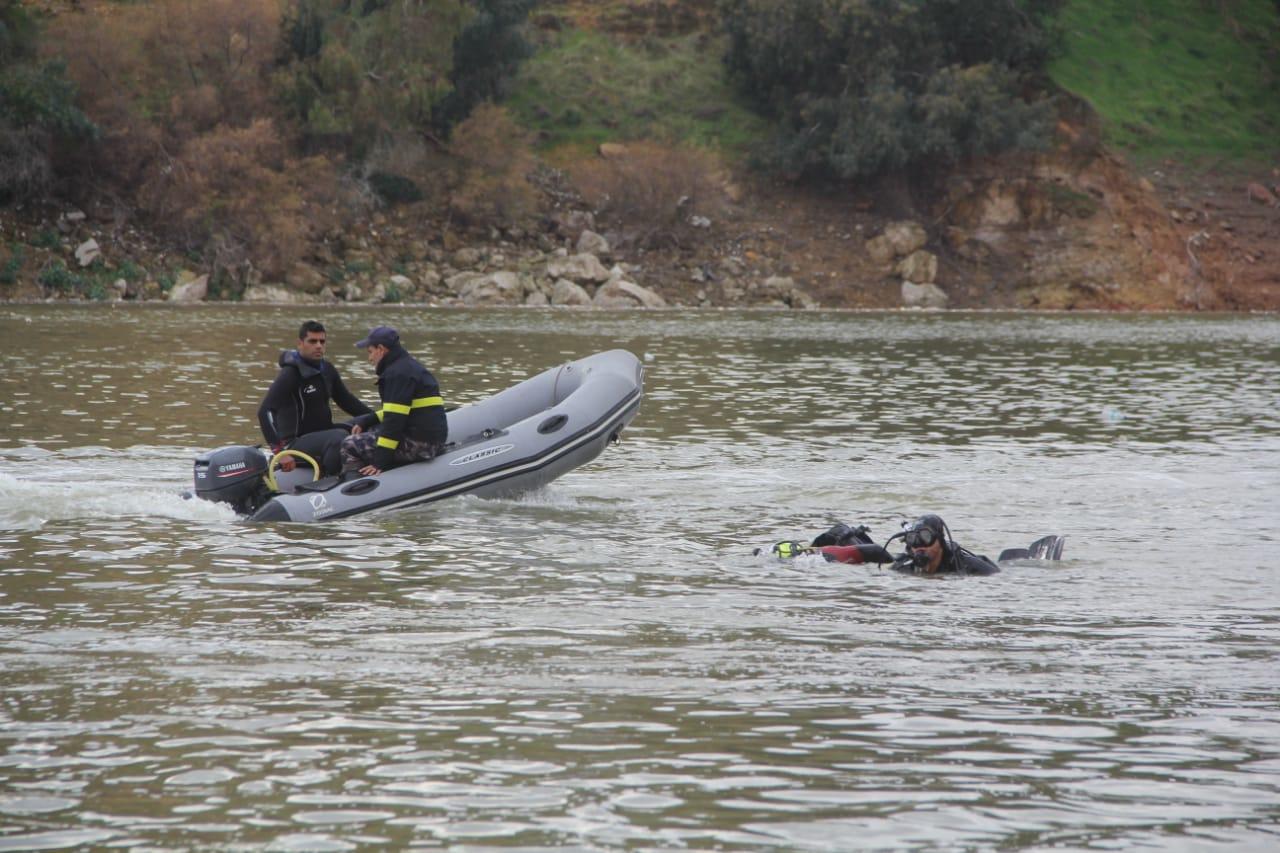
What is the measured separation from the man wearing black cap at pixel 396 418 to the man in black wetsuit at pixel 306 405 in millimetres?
243

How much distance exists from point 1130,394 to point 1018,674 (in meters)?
16.1

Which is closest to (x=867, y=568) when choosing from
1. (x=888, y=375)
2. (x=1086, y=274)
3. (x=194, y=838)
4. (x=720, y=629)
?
(x=720, y=629)

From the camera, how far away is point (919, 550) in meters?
9.64

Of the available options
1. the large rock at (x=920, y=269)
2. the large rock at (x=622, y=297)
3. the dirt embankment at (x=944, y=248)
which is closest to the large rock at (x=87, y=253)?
the dirt embankment at (x=944, y=248)

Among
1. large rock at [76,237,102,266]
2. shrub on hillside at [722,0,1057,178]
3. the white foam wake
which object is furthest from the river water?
shrub on hillside at [722,0,1057,178]

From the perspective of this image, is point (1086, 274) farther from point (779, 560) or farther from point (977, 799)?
point (977, 799)

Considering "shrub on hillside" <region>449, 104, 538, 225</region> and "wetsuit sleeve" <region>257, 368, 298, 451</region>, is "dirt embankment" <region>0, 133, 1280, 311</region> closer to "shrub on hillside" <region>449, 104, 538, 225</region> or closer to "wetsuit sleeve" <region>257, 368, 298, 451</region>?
"shrub on hillside" <region>449, 104, 538, 225</region>

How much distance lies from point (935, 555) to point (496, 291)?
115 feet

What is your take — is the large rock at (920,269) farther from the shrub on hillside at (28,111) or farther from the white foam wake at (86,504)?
the white foam wake at (86,504)

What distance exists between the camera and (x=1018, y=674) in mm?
7332

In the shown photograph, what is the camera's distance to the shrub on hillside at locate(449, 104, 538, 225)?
46375mm

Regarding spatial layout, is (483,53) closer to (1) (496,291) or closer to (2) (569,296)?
(1) (496,291)

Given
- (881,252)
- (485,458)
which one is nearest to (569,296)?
(881,252)

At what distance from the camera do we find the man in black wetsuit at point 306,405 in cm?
1166
